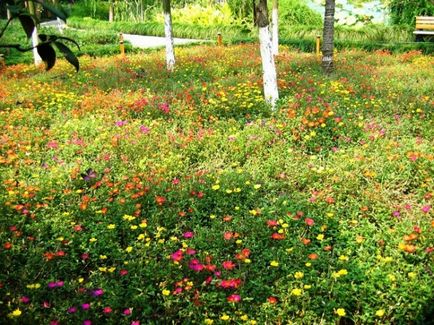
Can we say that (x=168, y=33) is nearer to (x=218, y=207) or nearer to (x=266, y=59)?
(x=266, y=59)

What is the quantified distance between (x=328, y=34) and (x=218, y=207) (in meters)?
7.52

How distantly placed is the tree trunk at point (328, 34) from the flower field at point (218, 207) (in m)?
1.90

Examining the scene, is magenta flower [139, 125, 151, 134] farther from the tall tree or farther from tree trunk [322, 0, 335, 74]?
tree trunk [322, 0, 335, 74]

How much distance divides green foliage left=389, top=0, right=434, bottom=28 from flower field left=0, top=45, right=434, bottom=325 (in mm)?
13352

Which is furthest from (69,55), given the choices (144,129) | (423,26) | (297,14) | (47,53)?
(297,14)

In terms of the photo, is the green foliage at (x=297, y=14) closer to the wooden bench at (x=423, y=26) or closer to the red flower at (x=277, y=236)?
the wooden bench at (x=423, y=26)

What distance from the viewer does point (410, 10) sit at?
2198 cm

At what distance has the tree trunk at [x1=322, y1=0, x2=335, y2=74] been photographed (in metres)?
11.5

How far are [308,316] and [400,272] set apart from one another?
102 cm

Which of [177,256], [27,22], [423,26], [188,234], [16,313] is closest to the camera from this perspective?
[27,22]

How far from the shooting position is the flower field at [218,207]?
412 centimetres

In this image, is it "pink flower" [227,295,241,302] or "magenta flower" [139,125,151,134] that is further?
"magenta flower" [139,125,151,134]

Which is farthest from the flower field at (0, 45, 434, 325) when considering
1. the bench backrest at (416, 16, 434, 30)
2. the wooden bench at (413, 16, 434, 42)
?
the bench backrest at (416, 16, 434, 30)

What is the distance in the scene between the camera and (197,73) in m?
12.4
